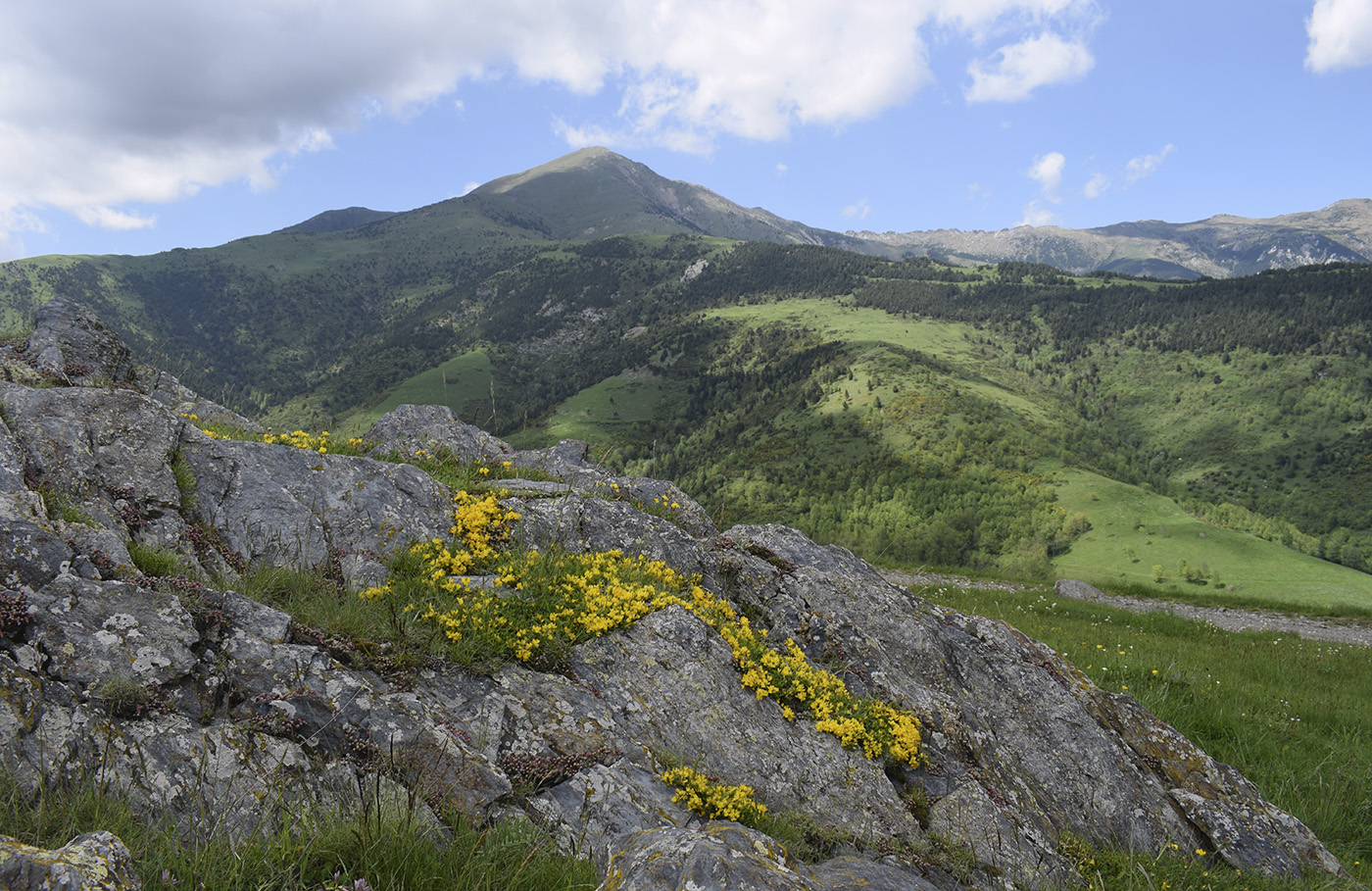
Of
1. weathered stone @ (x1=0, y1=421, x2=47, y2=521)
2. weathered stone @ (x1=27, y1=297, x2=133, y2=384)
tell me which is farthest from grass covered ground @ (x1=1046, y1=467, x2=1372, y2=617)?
weathered stone @ (x1=27, y1=297, x2=133, y2=384)

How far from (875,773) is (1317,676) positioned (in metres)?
19.3

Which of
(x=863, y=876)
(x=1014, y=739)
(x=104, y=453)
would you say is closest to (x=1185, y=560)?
(x=1014, y=739)

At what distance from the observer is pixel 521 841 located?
13.4ft

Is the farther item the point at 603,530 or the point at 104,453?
the point at 603,530

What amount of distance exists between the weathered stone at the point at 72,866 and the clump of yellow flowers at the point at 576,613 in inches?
133

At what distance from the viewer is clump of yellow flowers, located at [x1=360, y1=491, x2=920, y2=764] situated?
258 inches

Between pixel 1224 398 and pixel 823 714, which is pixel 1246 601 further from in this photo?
pixel 1224 398

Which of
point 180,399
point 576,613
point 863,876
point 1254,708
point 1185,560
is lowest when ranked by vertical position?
point 1185,560

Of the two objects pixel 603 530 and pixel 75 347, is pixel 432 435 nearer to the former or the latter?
pixel 603 530

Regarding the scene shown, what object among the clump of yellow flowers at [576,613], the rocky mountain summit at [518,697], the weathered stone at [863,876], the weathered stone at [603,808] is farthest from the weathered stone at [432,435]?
the weathered stone at [863,876]

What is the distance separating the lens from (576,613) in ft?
23.1

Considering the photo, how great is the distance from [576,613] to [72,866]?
15.8ft

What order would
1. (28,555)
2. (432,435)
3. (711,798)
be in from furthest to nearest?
(432,435)
(711,798)
(28,555)

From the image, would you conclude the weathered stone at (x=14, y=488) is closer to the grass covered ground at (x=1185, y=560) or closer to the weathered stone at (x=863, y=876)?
the weathered stone at (x=863, y=876)
